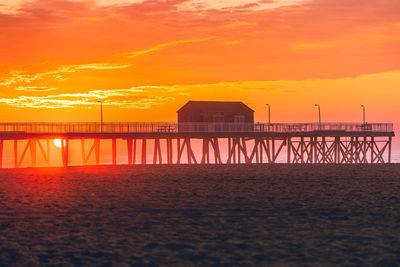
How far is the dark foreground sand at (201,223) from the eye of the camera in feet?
33.8

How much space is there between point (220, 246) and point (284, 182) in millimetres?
11414

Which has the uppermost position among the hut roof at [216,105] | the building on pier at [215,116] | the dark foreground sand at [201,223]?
the hut roof at [216,105]

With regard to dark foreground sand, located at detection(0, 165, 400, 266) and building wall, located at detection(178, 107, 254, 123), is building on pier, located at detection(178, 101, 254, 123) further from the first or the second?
dark foreground sand, located at detection(0, 165, 400, 266)

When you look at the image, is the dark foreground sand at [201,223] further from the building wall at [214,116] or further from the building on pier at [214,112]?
the building on pier at [214,112]

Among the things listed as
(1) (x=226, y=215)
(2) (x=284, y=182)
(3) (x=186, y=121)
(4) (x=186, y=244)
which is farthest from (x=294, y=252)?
(3) (x=186, y=121)

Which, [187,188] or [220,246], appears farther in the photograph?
[187,188]

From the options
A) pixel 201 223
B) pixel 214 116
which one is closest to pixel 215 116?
pixel 214 116

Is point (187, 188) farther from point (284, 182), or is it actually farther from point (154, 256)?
point (154, 256)

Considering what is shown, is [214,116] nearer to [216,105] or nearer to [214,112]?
[214,112]

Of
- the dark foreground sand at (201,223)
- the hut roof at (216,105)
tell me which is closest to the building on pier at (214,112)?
the hut roof at (216,105)

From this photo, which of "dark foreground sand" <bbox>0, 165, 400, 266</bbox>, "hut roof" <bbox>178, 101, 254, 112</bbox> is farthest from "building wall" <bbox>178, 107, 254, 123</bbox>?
"dark foreground sand" <bbox>0, 165, 400, 266</bbox>

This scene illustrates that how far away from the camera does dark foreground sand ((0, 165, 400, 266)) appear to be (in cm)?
1030

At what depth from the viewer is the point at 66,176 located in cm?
2608

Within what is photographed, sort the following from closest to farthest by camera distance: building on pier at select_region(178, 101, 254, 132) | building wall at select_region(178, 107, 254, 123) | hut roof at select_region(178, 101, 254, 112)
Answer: building on pier at select_region(178, 101, 254, 132) → building wall at select_region(178, 107, 254, 123) → hut roof at select_region(178, 101, 254, 112)
